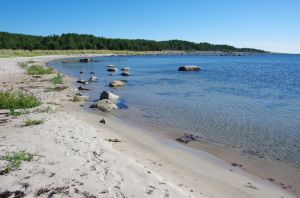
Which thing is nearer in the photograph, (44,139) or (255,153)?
(44,139)

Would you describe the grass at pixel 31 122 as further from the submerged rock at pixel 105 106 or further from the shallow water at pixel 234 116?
the submerged rock at pixel 105 106

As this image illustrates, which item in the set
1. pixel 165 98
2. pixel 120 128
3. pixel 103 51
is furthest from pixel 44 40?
pixel 120 128

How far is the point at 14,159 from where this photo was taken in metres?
10.0

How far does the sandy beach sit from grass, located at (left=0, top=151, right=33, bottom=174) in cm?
16

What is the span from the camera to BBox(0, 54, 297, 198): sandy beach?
8.52 metres

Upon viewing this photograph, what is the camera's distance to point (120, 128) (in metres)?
17.0

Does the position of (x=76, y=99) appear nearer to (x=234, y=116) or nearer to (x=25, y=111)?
(x=25, y=111)

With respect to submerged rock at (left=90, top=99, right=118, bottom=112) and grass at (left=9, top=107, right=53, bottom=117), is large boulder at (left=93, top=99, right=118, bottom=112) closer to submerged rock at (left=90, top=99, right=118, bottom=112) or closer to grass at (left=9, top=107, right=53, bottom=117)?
submerged rock at (left=90, top=99, right=118, bottom=112)

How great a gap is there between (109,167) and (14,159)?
293 cm

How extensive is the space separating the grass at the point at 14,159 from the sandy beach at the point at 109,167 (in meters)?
0.16

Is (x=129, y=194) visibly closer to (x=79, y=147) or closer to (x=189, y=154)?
(x=79, y=147)

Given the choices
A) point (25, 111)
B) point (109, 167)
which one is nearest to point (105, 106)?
point (25, 111)

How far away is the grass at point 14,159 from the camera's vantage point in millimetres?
9480

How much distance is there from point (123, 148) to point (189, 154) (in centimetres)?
268
